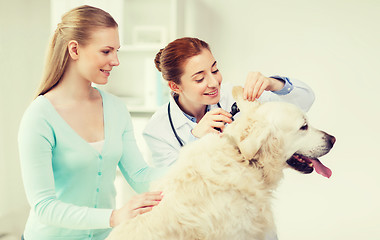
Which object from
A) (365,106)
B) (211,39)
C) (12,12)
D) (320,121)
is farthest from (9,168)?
(365,106)

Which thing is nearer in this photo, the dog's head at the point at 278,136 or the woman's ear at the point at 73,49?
the dog's head at the point at 278,136

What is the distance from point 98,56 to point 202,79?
43cm

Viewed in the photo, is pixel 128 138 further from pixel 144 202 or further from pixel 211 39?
pixel 211 39

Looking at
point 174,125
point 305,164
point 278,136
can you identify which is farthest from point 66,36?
point 305,164

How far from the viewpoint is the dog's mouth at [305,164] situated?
128 centimetres

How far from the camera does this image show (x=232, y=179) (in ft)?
3.61

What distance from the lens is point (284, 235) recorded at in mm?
2908

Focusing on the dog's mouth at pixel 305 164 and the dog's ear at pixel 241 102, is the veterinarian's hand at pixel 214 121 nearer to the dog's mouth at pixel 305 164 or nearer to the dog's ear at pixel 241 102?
the dog's ear at pixel 241 102

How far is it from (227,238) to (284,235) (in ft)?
6.65

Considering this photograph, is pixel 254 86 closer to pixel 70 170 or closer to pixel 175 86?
pixel 175 86

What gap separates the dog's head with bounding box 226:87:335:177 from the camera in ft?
3.79

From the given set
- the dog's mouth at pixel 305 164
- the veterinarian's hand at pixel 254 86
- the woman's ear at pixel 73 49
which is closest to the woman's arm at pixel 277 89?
the veterinarian's hand at pixel 254 86

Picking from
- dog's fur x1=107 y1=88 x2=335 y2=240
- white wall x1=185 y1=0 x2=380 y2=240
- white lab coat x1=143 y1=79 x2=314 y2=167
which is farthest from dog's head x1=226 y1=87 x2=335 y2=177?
white wall x1=185 y1=0 x2=380 y2=240

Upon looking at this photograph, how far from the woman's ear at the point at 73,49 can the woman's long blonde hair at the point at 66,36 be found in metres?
0.01
